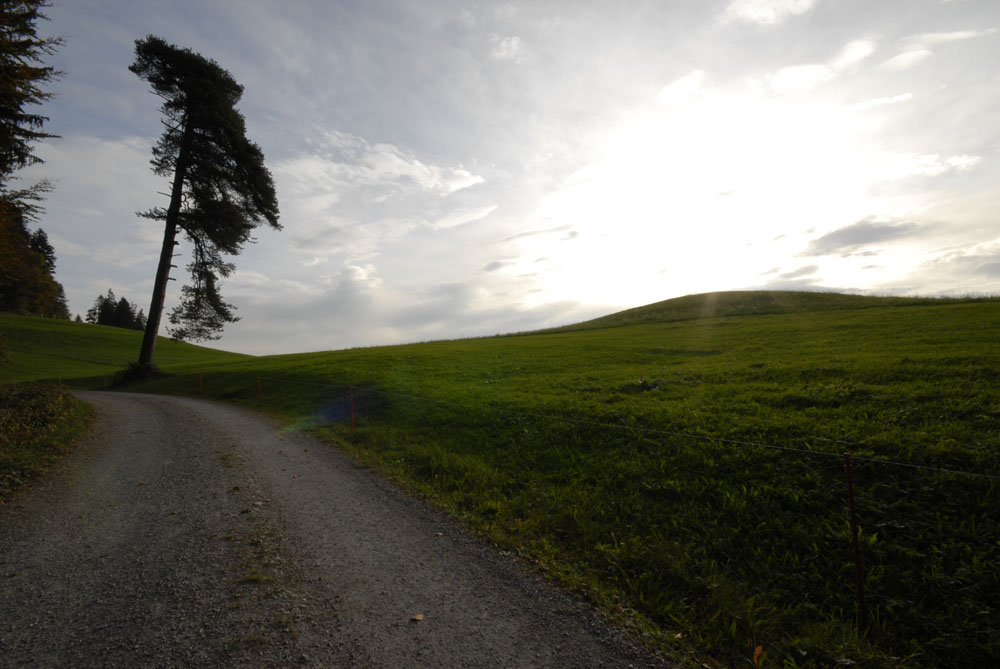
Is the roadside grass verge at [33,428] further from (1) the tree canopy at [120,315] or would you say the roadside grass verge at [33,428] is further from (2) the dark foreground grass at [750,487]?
(1) the tree canopy at [120,315]

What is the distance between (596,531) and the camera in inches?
268

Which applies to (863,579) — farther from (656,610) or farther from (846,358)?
(846,358)

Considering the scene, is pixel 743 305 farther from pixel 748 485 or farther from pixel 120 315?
pixel 120 315

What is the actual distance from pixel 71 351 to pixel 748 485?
70261mm

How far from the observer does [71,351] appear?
51375 millimetres

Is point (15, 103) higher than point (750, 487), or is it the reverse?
point (15, 103)

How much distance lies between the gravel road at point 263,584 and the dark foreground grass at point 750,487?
3.03ft

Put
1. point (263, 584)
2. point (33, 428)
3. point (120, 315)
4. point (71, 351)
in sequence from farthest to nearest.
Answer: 1. point (120, 315)
2. point (71, 351)
3. point (33, 428)
4. point (263, 584)

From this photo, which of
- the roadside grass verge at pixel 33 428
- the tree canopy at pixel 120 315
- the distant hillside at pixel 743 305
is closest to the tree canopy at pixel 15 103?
the roadside grass verge at pixel 33 428

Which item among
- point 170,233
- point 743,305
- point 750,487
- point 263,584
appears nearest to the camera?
point 263,584

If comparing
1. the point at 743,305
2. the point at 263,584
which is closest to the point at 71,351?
the point at 263,584

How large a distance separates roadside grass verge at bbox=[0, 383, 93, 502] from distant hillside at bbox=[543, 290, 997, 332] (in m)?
38.2

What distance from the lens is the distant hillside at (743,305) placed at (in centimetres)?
3374

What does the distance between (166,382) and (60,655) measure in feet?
98.2
